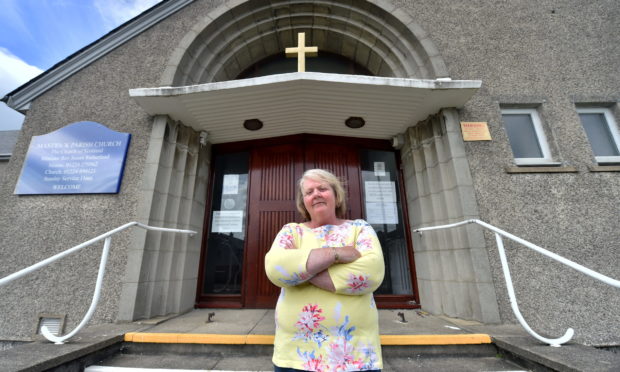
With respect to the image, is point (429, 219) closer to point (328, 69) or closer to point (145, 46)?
point (328, 69)

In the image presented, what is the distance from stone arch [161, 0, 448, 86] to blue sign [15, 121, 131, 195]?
115 centimetres

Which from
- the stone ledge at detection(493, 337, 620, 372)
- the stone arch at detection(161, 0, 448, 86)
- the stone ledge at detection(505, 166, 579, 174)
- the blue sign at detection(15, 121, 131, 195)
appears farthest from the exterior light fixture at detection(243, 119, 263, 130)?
the stone ledge at detection(493, 337, 620, 372)

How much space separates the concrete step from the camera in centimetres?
190

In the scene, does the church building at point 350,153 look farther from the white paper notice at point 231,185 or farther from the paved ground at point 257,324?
the paved ground at point 257,324

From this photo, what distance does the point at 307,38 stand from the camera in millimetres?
4590

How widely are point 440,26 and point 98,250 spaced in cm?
568

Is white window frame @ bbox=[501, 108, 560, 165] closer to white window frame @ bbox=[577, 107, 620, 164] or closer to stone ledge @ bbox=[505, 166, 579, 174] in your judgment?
stone ledge @ bbox=[505, 166, 579, 174]

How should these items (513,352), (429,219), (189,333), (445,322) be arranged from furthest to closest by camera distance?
1. (429,219)
2. (445,322)
3. (189,333)
4. (513,352)

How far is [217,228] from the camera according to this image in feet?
12.7

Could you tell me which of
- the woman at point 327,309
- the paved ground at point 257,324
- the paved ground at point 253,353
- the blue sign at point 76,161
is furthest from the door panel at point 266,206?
the woman at point 327,309

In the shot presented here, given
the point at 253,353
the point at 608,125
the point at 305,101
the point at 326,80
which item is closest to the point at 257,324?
the point at 253,353

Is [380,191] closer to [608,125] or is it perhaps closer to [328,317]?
[328,317]

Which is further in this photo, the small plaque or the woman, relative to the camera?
the small plaque

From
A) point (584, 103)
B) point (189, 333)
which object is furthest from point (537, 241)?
point (189, 333)
